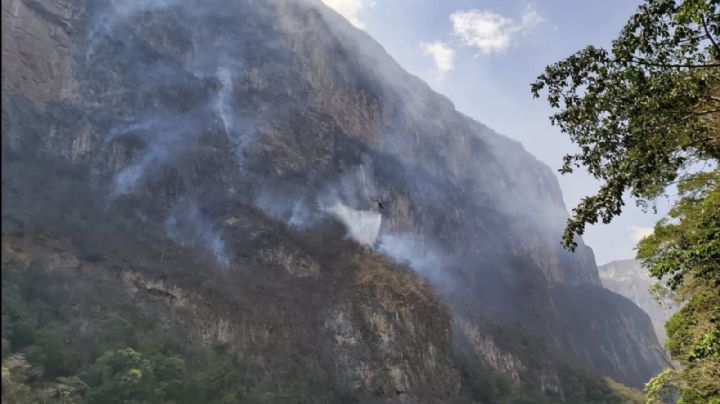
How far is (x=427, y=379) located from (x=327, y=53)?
241 feet

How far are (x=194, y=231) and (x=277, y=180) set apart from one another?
18540mm

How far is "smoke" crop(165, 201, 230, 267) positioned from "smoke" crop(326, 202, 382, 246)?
933 inches

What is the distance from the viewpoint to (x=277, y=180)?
92.5 metres

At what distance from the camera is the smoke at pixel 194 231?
7638 centimetres

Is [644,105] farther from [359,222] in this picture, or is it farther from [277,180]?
[359,222]

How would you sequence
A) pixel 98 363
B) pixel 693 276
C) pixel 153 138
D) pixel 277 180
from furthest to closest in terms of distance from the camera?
pixel 277 180 < pixel 153 138 < pixel 98 363 < pixel 693 276

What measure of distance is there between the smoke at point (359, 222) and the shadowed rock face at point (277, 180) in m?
1.91

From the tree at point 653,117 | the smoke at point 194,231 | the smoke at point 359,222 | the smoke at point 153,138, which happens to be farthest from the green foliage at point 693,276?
the smoke at point 359,222

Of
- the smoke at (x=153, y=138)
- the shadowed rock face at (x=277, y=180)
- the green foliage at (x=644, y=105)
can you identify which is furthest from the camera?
the smoke at (x=153, y=138)

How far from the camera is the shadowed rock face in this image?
6850 centimetres

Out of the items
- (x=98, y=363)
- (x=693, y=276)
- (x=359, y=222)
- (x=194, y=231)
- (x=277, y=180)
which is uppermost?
(x=277, y=180)

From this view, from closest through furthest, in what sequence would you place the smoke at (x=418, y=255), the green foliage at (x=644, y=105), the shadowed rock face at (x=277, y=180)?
the green foliage at (x=644, y=105)
the shadowed rock face at (x=277, y=180)
the smoke at (x=418, y=255)

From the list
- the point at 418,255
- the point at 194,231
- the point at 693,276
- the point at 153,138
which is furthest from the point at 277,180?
the point at 693,276

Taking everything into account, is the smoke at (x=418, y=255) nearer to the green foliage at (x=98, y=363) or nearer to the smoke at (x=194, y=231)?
the smoke at (x=194, y=231)
